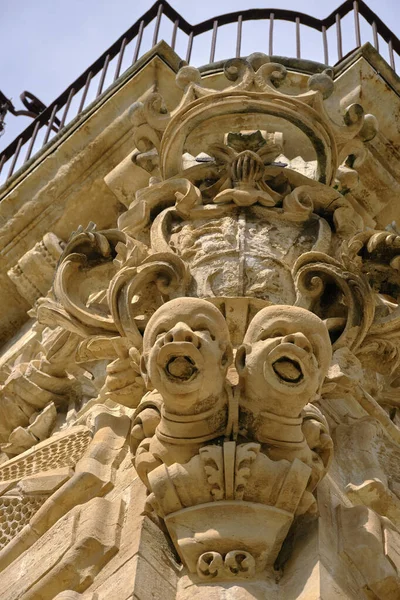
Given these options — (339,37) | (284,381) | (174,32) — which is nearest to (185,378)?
(284,381)

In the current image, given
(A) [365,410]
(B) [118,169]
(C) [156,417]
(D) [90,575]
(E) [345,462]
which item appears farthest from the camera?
(B) [118,169]

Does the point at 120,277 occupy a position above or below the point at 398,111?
below

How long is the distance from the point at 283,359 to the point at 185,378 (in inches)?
9.7

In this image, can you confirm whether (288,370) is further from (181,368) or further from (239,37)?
(239,37)

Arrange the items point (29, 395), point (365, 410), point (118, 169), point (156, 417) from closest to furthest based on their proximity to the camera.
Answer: point (156, 417) → point (365, 410) → point (29, 395) → point (118, 169)

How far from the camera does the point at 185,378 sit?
274cm

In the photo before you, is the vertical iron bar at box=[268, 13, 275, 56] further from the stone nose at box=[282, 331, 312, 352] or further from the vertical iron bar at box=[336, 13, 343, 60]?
the stone nose at box=[282, 331, 312, 352]

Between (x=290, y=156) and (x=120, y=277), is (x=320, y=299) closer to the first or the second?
(x=120, y=277)

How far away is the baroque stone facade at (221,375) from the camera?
268 cm

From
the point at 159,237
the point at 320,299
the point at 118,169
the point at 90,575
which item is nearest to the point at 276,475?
the point at 90,575

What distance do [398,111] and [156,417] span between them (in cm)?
292

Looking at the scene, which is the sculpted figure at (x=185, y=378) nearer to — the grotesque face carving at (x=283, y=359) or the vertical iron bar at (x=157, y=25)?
the grotesque face carving at (x=283, y=359)

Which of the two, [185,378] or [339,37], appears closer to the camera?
[185,378]

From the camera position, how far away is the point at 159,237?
3.80 metres
